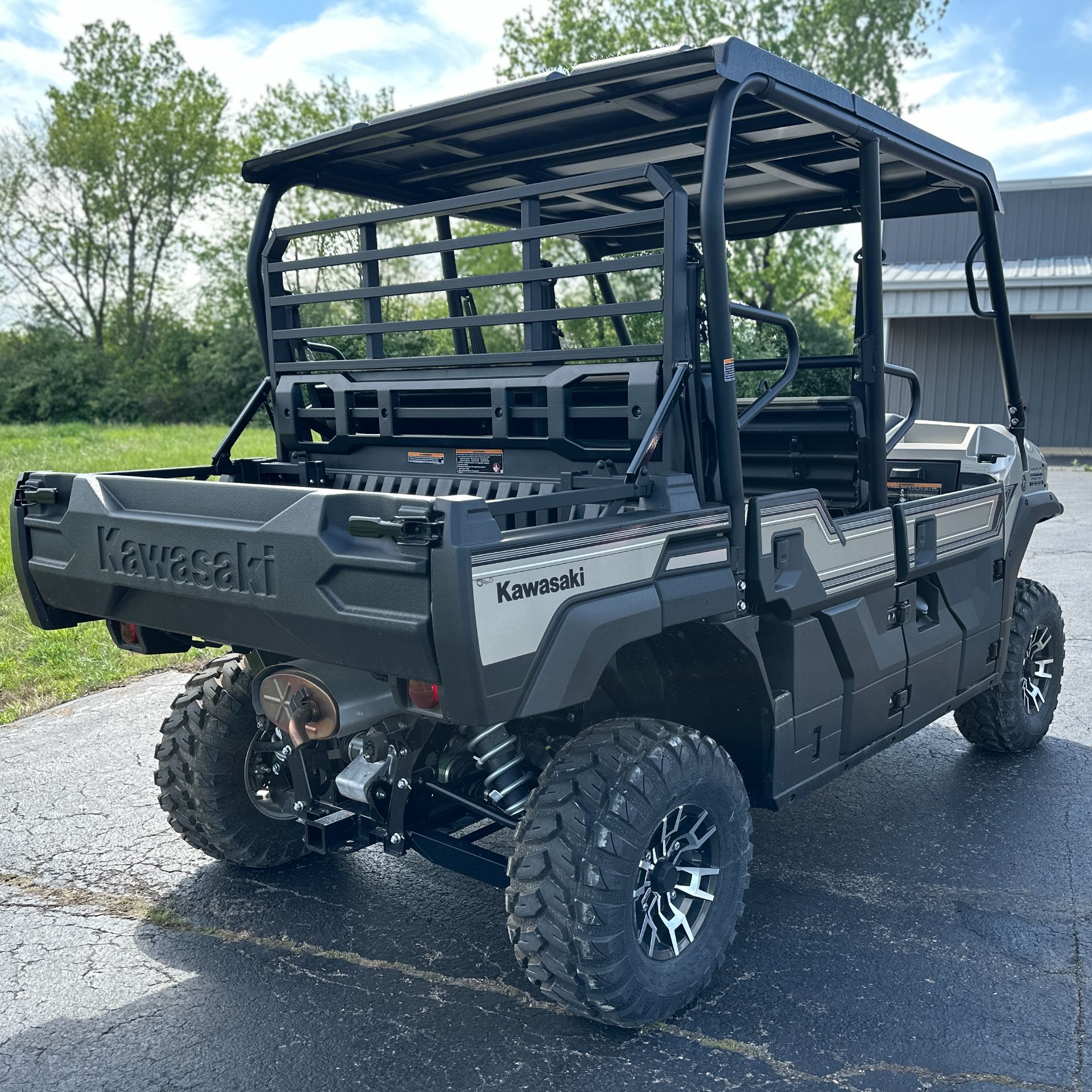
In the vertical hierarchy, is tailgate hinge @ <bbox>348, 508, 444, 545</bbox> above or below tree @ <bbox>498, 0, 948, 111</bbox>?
below

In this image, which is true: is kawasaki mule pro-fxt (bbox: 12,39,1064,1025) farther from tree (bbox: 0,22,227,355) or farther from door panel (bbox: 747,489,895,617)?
tree (bbox: 0,22,227,355)

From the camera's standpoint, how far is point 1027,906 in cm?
354

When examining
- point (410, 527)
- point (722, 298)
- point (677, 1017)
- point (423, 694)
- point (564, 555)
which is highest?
point (722, 298)

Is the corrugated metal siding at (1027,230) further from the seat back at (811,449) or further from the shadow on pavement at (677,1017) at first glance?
the shadow on pavement at (677,1017)

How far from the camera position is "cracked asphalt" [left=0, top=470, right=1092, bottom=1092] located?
270cm

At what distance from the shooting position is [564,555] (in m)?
2.51

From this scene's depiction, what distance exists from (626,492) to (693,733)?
68 cm

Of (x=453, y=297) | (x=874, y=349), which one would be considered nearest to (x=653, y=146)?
(x=453, y=297)

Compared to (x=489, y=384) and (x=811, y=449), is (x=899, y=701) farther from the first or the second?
(x=489, y=384)

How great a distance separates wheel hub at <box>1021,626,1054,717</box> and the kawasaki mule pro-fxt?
0.59 m

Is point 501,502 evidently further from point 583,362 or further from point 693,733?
point 583,362

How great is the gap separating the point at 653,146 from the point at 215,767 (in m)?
2.61

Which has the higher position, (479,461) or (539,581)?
(479,461)

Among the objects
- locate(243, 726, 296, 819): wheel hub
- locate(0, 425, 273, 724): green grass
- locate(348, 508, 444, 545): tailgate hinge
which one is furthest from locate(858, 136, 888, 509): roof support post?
locate(0, 425, 273, 724): green grass
